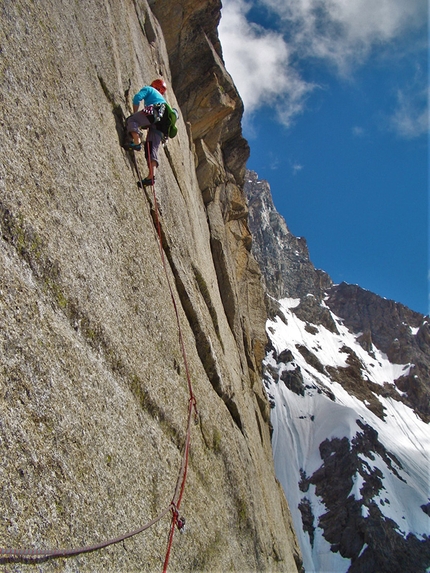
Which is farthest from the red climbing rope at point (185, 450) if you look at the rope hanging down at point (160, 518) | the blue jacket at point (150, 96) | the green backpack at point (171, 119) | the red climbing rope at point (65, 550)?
the blue jacket at point (150, 96)

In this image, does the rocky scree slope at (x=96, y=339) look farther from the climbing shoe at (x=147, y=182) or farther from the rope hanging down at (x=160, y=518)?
the climbing shoe at (x=147, y=182)

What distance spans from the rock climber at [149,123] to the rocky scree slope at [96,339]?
0.87 feet

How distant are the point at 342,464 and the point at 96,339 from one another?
94044 mm

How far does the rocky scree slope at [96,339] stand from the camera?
3691 millimetres

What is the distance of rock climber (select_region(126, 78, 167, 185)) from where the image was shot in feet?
26.1

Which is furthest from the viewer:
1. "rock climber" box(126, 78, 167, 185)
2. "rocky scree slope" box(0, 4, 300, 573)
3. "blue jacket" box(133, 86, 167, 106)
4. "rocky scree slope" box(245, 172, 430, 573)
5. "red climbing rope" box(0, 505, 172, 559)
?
"rocky scree slope" box(245, 172, 430, 573)

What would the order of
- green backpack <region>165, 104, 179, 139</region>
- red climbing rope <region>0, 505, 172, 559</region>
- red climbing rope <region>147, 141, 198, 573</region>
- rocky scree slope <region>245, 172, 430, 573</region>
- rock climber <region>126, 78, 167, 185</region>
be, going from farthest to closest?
rocky scree slope <region>245, 172, 430, 573</region>
green backpack <region>165, 104, 179, 139</region>
rock climber <region>126, 78, 167, 185</region>
red climbing rope <region>147, 141, 198, 573</region>
red climbing rope <region>0, 505, 172, 559</region>

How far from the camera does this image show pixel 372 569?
210 ft

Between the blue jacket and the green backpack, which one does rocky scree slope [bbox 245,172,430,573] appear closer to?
the green backpack

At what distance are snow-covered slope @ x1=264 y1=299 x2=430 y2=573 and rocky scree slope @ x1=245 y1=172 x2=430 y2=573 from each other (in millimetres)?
236

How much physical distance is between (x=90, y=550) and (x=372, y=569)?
7726 centimetres

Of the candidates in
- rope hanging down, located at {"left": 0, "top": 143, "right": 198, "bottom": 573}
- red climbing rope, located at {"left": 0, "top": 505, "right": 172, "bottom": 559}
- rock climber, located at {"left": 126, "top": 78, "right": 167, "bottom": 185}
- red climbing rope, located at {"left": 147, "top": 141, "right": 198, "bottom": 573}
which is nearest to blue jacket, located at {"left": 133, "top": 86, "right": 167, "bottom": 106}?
rock climber, located at {"left": 126, "top": 78, "right": 167, "bottom": 185}

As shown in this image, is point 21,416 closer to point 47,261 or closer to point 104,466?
point 104,466

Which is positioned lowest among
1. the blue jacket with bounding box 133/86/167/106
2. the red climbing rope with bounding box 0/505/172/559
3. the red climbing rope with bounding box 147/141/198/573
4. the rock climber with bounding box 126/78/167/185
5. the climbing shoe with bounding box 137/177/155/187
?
the red climbing rope with bounding box 0/505/172/559
